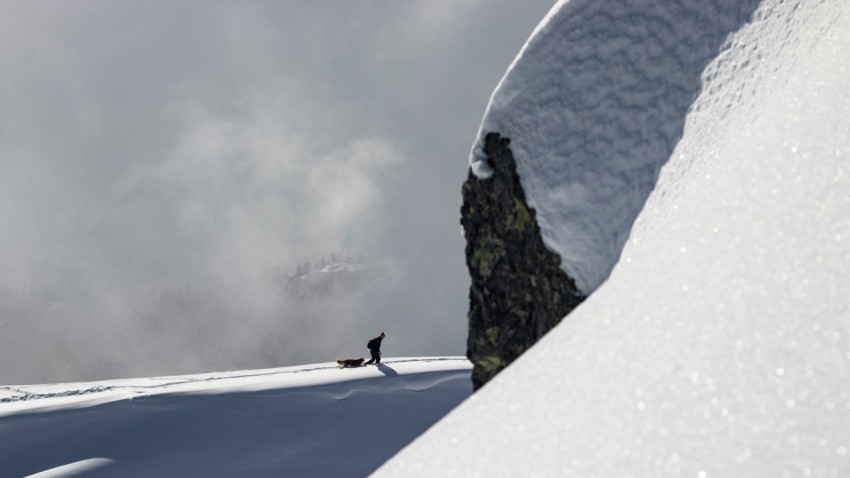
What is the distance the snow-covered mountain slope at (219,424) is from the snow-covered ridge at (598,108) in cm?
639

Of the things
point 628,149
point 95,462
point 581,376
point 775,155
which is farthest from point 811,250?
point 95,462

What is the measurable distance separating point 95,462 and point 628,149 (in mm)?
8158

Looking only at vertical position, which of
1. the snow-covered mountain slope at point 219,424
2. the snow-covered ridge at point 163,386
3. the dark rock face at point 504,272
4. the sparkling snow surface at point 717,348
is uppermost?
the snow-covered ridge at point 163,386

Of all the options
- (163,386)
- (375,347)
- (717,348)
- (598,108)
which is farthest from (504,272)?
(375,347)

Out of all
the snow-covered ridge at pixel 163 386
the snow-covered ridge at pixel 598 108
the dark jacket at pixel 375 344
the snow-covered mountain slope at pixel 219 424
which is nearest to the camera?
the snow-covered ridge at pixel 598 108

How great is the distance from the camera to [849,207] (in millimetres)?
1517

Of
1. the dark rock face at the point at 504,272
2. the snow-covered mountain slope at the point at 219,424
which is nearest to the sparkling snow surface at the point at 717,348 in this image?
the dark rock face at the point at 504,272

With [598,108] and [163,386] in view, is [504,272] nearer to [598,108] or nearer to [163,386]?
[598,108]

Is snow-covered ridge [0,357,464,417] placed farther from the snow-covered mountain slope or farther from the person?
the person

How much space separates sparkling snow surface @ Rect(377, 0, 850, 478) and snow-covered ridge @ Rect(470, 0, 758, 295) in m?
0.63

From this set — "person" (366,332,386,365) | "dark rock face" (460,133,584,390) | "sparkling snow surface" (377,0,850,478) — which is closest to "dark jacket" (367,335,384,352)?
"person" (366,332,386,365)

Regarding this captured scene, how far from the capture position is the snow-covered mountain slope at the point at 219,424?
847cm

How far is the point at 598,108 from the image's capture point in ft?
10.7

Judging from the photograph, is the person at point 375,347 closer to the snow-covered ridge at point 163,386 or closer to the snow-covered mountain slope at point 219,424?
the snow-covered ridge at point 163,386
